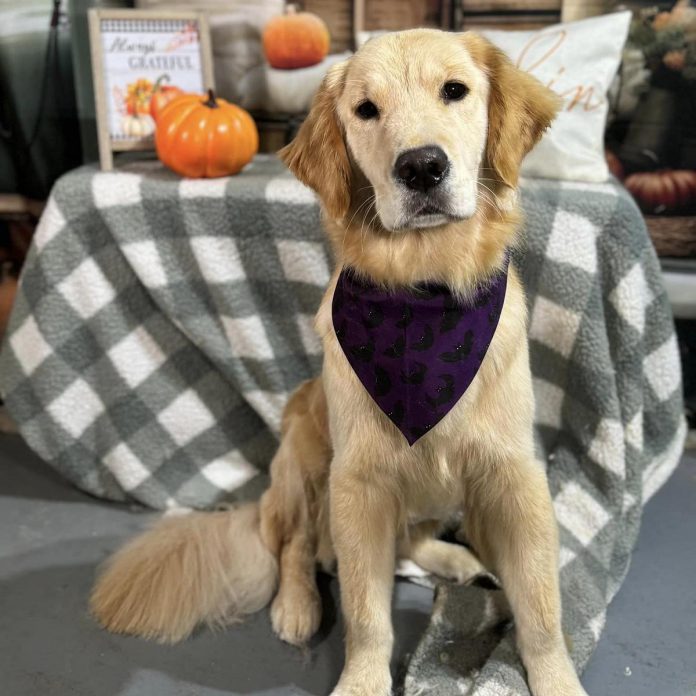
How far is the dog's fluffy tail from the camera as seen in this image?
4.77 feet

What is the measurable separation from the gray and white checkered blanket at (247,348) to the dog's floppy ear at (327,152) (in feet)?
1.47

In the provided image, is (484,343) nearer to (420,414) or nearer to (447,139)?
(420,414)

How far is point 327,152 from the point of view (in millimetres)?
1197

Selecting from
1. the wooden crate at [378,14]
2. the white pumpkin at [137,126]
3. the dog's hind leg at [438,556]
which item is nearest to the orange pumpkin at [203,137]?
the white pumpkin at [137,126]

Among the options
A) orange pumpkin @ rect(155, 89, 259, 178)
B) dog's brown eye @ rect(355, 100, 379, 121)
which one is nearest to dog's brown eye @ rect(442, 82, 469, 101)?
dog's brown eye @ rect(355, 100, 379, 121)

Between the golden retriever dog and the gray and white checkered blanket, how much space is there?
0.18 metres

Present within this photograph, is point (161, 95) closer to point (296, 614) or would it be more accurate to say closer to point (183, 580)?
point (183, 580)

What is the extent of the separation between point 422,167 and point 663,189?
124 centimetres

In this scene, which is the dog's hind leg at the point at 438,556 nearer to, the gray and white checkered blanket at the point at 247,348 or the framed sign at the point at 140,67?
the gray and white checkered blanket at the point at 247,348

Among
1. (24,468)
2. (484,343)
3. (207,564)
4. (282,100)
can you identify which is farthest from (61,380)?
(484,343)

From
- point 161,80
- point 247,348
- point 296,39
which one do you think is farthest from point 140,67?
point 247,348

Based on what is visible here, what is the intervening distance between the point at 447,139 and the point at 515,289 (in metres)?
0.34

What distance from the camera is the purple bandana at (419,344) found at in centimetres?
118

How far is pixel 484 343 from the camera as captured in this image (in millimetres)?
1195
